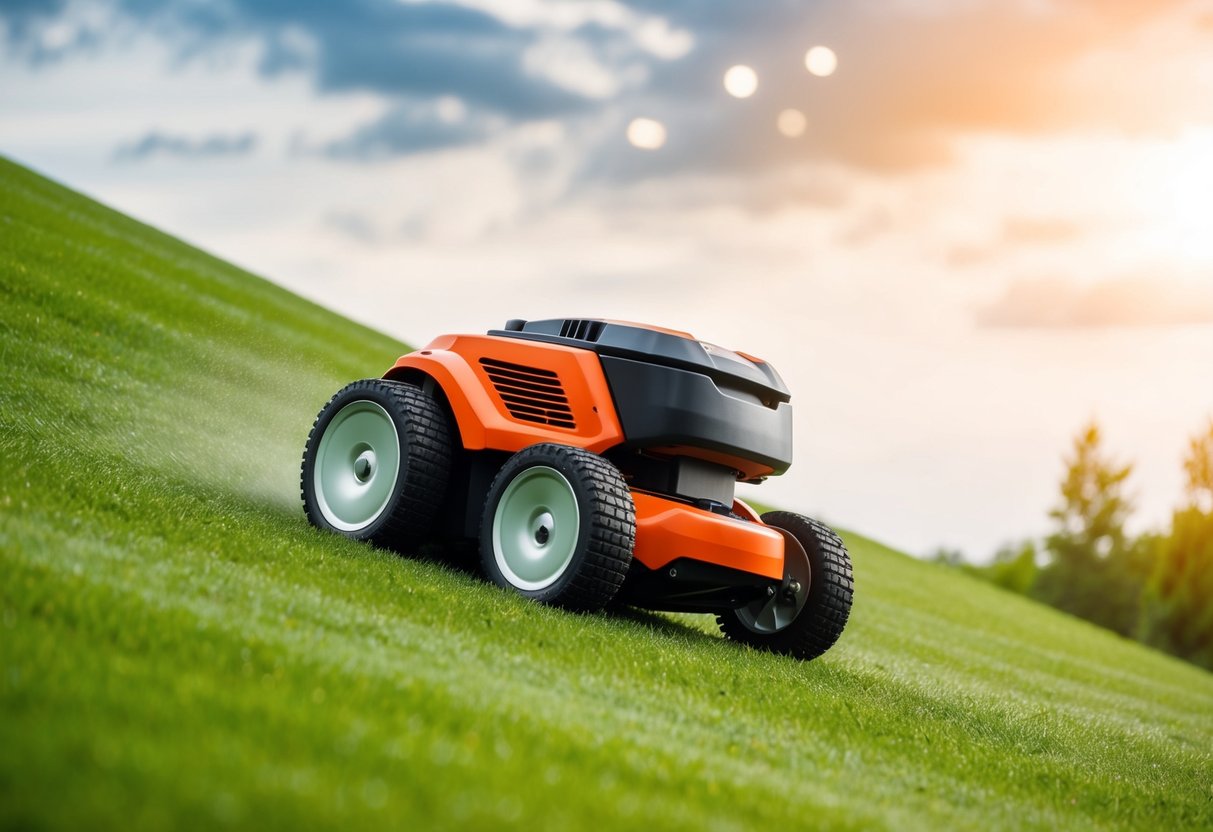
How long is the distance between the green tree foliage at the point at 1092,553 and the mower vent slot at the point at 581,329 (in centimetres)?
4853

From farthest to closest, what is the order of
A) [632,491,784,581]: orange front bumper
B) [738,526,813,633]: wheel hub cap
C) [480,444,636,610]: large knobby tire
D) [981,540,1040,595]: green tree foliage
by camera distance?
[981,540,1040,595]: green tree foliage < [738,526,813,633]: wheel hub cap < [632,491,784,581]: orange front bumper < [480,444,636,610]: large knobby tire

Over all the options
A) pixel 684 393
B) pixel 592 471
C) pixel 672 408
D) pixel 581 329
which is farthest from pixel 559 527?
pixel 581 329

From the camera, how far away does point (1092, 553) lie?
169 ft

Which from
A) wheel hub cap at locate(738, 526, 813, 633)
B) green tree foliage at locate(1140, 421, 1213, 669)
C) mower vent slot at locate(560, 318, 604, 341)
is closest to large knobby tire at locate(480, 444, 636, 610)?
mower vent slot at locate(560, 318, 604, 341)

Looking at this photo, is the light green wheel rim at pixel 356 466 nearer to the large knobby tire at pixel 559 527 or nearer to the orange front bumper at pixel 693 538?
the large knobby tire at pixel 559 527

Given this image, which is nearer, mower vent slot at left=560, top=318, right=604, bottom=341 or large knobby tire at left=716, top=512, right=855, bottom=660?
Result: mower vent slot at left=560, top=318, right=604, bottom=341

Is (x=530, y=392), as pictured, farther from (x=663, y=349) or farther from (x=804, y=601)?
(x=804, y=601)

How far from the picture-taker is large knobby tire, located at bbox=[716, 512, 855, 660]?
23.5ft

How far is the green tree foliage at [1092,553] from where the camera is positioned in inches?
2010

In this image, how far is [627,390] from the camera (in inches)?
258

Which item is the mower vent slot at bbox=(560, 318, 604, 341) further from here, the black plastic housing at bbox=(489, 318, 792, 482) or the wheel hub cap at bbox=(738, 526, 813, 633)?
the wheel hub cap at bbox=(738, 526, 813, 633)

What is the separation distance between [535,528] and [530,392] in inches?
33.4

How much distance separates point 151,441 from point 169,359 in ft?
15.7

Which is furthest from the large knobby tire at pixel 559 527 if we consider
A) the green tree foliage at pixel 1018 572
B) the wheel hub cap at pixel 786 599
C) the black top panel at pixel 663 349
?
the green tree foliage at pixel 1018 572
